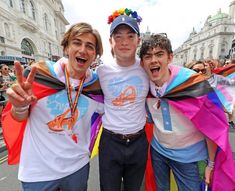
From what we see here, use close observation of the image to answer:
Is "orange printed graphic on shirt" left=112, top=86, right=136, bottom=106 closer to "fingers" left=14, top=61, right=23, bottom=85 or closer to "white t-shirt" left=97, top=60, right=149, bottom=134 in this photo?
"white t-shirt" left=97, top=60, right=149, bottom=134

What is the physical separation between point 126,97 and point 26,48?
32.6 metres

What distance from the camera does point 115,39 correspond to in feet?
5.98

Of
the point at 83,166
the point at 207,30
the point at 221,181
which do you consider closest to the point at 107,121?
the point at 83,166

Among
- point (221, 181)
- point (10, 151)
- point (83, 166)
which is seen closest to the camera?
point (83, 166)

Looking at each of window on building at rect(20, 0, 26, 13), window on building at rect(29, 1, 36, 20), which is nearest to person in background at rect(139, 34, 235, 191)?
window on building at rect(20, 0, 26, 13)

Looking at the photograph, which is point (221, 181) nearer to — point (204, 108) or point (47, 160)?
point (204, 108)

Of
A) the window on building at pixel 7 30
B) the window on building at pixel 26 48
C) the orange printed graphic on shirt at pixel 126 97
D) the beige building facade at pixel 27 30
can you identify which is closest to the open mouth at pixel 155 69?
the orange printed graphic on shirt at pixel 126 97

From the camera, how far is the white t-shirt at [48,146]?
1433 millimetres

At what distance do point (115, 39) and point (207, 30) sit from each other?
87.4 metres

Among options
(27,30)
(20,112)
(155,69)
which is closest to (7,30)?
(27,30)

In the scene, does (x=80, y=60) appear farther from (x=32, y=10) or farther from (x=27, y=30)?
(x=32, y=10)

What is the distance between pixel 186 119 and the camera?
1.71 meters

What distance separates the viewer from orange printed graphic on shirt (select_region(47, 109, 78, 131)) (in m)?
1.46

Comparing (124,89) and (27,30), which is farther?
(27,30)
